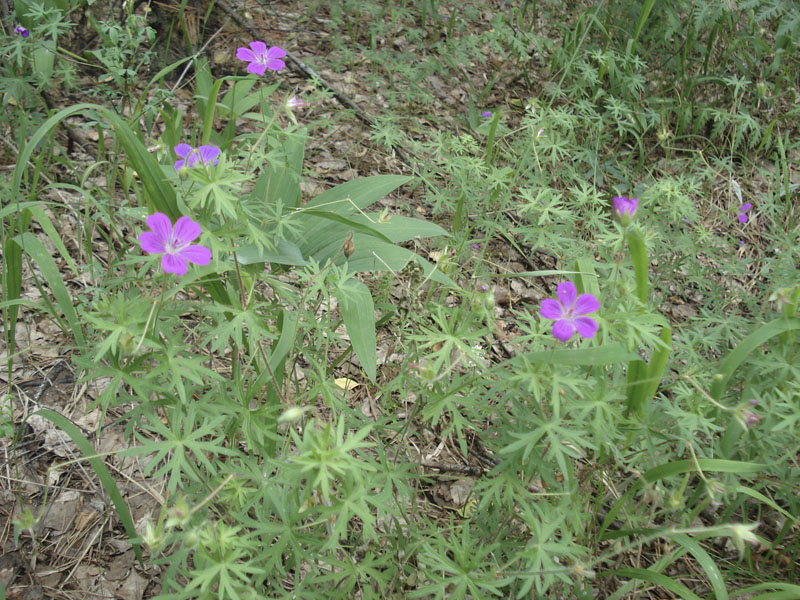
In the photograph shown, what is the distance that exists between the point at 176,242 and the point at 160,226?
4cm

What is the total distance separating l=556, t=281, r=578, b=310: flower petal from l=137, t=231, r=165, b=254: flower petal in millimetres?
736

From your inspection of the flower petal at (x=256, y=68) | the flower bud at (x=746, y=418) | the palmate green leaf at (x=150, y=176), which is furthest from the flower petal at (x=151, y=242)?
the flower bud at (x=746, y=418)

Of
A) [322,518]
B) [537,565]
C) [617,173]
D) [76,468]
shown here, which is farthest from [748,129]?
[76,468]

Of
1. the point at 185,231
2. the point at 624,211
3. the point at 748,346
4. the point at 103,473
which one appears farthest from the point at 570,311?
the point at 103,473

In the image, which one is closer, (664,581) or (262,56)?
(664,581)

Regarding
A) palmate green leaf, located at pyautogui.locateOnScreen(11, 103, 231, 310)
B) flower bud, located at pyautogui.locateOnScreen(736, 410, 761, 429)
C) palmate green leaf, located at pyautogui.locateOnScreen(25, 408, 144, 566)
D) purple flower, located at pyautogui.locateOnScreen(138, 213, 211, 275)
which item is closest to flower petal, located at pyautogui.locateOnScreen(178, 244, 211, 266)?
purple flower, located at pyautogui.locateOnScreen(138, 213, 211, 275)

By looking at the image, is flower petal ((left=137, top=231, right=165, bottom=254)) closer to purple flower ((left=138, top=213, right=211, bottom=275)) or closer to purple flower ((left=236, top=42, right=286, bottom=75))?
purple flower ((left=138, top=213, right=211, bottom=275))

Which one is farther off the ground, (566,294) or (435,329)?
(566,294)

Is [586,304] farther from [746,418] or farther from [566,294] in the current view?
[746,418]

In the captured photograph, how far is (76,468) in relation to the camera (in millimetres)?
1633

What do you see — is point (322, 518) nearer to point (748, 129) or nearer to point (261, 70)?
point (261, 70)

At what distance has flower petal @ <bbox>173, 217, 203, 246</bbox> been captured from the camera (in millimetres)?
1091

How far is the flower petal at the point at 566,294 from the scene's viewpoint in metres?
1.14

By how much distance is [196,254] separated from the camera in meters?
1.08
